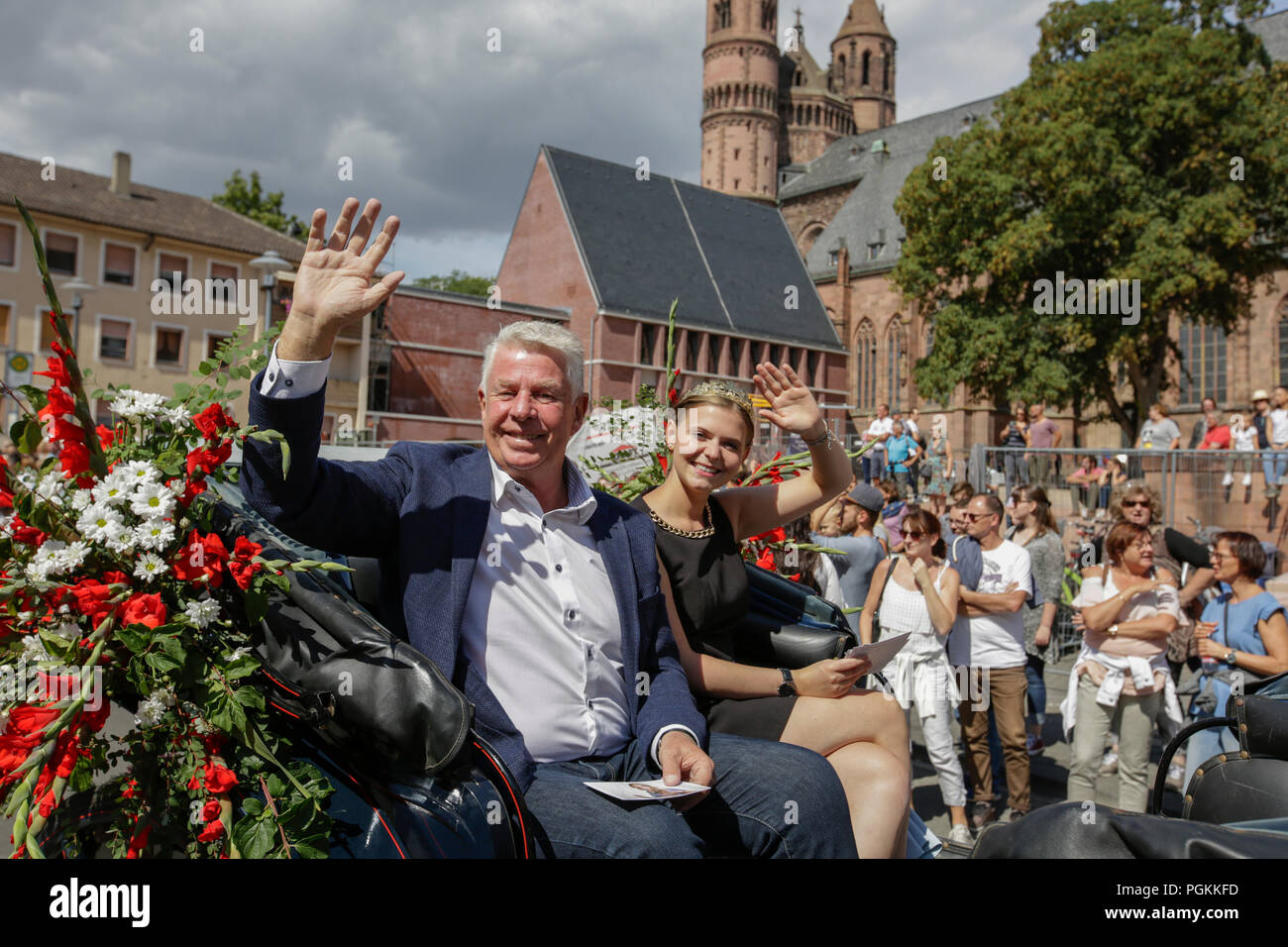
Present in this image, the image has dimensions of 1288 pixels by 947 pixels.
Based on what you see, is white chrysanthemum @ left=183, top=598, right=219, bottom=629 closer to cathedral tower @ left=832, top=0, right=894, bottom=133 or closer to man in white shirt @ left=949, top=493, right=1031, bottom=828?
man in white shirt @ left=949, top=493, right=1031, bottom=828

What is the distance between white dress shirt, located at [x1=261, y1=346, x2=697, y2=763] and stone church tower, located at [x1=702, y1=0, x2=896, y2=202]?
7274cm

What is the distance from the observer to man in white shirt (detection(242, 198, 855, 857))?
241 cm

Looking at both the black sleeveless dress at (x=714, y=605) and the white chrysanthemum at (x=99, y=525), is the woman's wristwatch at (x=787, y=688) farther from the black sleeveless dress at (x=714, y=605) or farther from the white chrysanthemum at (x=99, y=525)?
the white chrysanthemum at (x=99, y=525)

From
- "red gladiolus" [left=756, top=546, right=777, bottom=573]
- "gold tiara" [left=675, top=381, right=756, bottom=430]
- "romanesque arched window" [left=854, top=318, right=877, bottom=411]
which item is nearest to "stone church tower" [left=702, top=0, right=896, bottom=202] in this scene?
"romanesque arched window" [left=854, top=318, right=877, bottom=411]

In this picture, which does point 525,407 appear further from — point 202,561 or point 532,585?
point 202,561

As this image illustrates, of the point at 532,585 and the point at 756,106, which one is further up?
the point at 756,106

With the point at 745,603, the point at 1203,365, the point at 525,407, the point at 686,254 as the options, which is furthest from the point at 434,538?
the point at 686,254

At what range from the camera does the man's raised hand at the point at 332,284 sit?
94.5 inches

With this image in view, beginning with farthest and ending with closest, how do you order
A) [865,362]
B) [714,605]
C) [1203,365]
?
[865,362] → [1203,365] → [714,605]

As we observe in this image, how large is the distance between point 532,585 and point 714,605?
85cm

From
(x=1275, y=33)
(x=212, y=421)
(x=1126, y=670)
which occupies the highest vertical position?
(x=1275, y=33)

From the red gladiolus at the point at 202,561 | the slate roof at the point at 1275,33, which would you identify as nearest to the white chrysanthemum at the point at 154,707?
the red gladiolus at the point at 202,561

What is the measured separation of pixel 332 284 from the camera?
246 centimetres
